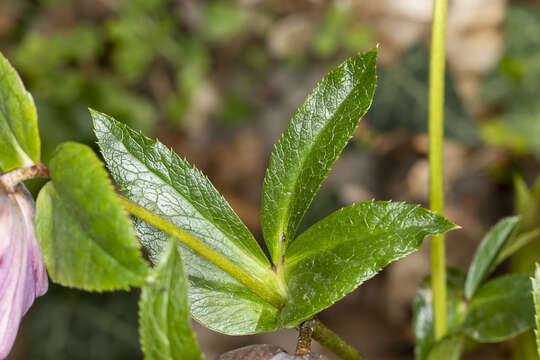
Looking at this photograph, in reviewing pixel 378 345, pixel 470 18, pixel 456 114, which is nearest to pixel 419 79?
pixel 456 114

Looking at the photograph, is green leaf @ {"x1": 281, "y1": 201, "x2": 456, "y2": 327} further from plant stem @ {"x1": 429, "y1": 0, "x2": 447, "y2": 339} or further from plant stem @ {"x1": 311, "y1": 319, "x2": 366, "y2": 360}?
plant stem @ {"x1": 429, "y1": 0, "x2": 447, "y2": 339}

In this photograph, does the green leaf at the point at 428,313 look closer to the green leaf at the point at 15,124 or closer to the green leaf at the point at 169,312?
the green leaf at the point at 169,312

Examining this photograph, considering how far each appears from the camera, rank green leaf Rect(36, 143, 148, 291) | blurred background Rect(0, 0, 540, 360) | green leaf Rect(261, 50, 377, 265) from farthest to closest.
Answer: blurred background Rect(0, 0, 540, 360) < green leaf Rect(261, 50, 377, 265) < green leaf Rect(36, 143, 148, 291)

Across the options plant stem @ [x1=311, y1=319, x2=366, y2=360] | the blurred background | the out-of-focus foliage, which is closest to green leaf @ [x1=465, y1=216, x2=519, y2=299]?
plant stem @ [x1=311, y1=319, x2=366, y2=360]

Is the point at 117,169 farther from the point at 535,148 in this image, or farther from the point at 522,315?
the point at 535,148

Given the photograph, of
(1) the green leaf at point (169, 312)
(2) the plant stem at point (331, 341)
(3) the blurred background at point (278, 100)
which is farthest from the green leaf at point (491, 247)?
(3) the blurred background at point (278, 100)
